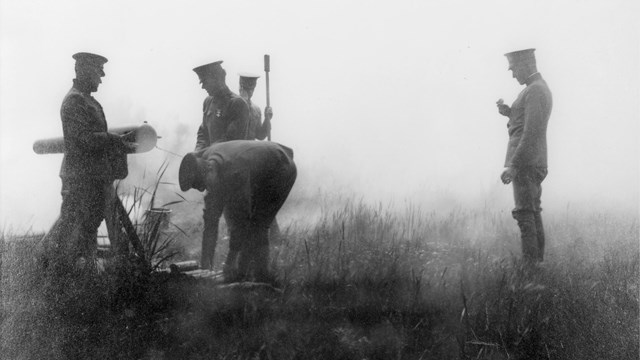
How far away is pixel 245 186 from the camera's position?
390cm

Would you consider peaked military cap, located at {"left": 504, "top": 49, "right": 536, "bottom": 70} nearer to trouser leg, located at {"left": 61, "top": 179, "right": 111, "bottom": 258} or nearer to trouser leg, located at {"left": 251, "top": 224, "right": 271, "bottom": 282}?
trouser leg, located at {"left": 251, "top": 224, "right": 271, "bottom": 282}

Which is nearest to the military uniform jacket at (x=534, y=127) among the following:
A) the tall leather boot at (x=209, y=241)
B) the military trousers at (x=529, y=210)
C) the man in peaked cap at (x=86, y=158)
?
the military trousers at (x=529, y=210)

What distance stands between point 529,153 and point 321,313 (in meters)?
2.97

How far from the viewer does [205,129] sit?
6.32m

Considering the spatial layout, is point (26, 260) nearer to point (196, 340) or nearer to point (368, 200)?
point (196, 340)

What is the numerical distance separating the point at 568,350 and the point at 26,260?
3.97 meters

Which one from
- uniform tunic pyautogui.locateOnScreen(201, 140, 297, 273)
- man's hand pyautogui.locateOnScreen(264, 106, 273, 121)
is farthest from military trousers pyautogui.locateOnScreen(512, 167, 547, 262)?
man's hand pyautogui.locateOnScreen(264, 106, 273, 121)

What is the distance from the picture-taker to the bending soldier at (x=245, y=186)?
388 centimetres

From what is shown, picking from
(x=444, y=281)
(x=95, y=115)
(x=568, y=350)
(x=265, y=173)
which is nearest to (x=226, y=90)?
(x=95, y=115)

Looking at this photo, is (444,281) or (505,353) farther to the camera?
(444,281)

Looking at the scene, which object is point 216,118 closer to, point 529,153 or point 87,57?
point 87,57

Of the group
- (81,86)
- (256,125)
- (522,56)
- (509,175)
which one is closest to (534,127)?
(509,175)

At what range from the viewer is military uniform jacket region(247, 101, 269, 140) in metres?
7.54

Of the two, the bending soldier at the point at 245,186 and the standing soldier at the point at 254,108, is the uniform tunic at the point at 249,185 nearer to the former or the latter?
the bending soldier at the point at 245,186
